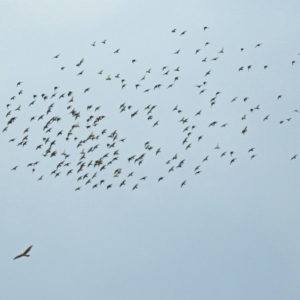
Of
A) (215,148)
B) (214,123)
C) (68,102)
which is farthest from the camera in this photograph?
(214,123)

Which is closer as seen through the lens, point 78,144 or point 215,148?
point 215,148

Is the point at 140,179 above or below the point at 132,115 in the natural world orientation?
below

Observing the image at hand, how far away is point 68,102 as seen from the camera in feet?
375

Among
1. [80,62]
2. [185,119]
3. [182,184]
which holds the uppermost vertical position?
[80,62]

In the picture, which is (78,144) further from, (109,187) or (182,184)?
(182,184)

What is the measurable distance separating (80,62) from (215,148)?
25.8m

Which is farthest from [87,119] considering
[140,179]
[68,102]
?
[140,179]

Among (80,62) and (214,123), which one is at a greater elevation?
(80,62)

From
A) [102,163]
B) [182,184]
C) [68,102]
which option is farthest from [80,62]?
[182,184]

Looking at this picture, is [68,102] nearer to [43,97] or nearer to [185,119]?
[43,97]

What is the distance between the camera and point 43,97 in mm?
120062

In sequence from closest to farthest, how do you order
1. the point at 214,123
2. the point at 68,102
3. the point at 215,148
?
the point at 215,148 < the point at 68,102 < the point at 214,123

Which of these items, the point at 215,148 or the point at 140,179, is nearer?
the point at 215,148

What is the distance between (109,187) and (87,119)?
10359 millimetres
